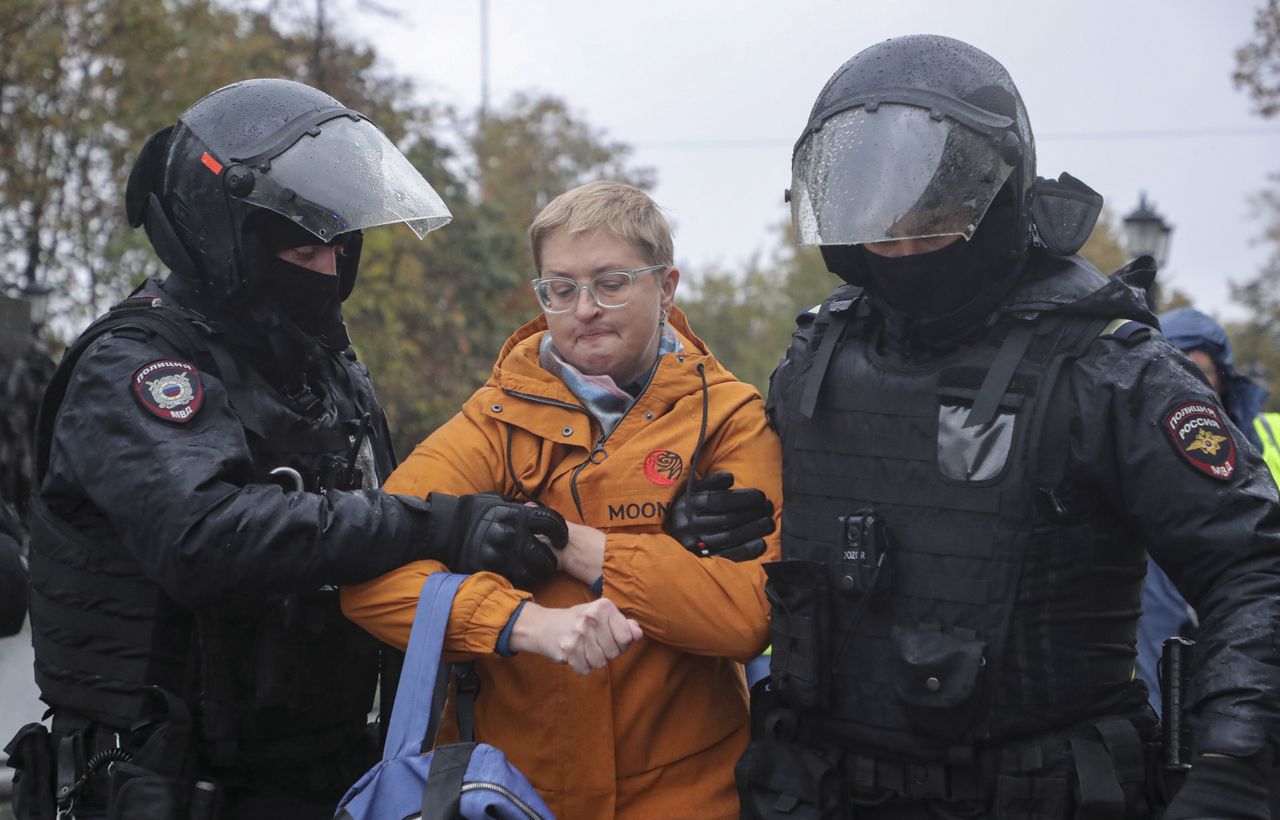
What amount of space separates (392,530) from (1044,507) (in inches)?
48.4

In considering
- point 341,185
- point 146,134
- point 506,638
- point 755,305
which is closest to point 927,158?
point 506,638

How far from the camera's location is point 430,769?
7.90 feet

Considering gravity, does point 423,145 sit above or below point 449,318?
above

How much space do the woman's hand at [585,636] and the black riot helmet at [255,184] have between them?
1099 millimetres

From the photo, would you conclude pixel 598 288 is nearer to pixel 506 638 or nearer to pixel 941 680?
pixel 506 638

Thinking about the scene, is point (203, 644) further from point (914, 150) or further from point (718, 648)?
point (914, 150)

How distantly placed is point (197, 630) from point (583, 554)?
2.87 feet

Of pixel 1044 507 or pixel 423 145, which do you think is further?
pixel 423 145

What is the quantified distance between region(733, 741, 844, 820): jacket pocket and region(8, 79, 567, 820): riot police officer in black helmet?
565mm

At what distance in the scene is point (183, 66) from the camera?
1514 cm

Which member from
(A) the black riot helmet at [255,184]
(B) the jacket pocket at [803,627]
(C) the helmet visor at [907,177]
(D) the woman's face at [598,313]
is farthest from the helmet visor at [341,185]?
(B) the jacket pocket at [803,627]

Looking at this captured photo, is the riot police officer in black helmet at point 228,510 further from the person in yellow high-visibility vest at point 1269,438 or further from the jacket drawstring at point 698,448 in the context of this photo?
the person in yellow high-visibility vest at point 1269,438

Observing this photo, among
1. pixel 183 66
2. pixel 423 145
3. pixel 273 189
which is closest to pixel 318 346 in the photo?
pixel 273 189

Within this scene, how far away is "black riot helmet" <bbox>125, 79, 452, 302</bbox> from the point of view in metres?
3.04
